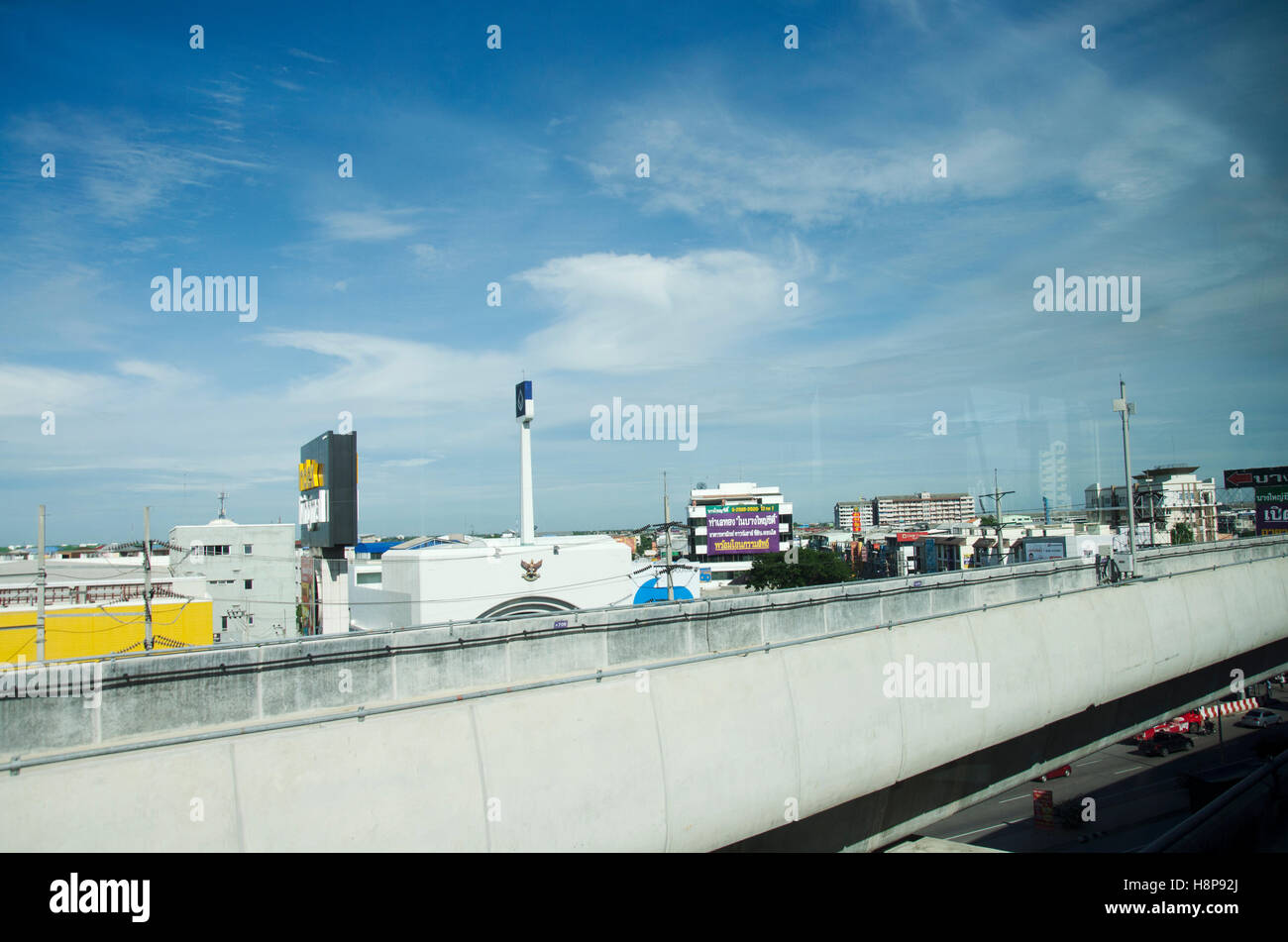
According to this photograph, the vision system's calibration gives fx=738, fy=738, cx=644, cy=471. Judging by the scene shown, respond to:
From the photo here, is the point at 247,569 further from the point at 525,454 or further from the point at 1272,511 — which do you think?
the point at 1272,511

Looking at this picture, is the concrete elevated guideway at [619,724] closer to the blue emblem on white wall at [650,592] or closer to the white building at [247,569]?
the blue emblem on white wall at [650,592]

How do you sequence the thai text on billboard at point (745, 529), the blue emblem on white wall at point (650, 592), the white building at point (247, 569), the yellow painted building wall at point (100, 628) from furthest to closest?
the thai text on billboard at point (745, 529), the white building at point (247, 569), the blue emblem on white wall at point (650, 592), the yellow painted building wall at point (100, 628)

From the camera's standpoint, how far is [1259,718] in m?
35.1

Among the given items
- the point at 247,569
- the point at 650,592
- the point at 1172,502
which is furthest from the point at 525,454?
the point at 1172,502

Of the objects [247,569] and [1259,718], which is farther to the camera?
[247,569]

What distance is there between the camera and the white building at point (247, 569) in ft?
183

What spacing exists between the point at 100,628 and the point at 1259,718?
50662 mm

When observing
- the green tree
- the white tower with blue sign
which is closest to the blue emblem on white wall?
the white tower with blue sign

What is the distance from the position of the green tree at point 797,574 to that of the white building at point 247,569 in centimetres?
4197

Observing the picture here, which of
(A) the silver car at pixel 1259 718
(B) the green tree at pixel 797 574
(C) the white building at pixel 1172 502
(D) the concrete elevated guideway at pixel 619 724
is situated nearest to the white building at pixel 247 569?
(B) the green tree at pixel 797 574

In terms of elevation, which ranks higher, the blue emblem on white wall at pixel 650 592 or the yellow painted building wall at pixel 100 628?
the yellow painted building wall at pixel 100 628

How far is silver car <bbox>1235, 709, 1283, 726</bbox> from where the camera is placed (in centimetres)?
3469

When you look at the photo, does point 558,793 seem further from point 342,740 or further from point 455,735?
point 342,740
